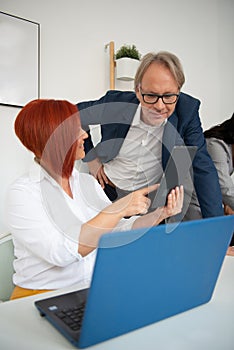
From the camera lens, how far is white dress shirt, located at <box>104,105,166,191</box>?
153 centimetres

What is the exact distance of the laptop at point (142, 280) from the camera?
1.77ft

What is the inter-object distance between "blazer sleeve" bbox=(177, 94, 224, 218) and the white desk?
84 cm

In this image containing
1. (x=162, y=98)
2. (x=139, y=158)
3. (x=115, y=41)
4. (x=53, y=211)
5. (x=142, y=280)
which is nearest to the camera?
(x=142, y=280)

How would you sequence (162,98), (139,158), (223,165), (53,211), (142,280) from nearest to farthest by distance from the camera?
(142,280)
(53,211)
(162,98)
(139,158)
(223,165)

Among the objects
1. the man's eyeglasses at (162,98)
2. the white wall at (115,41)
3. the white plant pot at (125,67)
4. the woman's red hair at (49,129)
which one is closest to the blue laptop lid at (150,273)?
the woman's red hair at (49,129)

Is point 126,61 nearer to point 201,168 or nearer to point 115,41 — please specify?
point 115,41

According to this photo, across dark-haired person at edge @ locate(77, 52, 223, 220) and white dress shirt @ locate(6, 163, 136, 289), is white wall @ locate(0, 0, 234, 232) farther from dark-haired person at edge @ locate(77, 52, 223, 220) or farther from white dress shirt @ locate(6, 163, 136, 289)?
white dress shirt @ locate(6, 163, 136, 289)

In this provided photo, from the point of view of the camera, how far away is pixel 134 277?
58 cm

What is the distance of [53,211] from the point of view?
104 cm

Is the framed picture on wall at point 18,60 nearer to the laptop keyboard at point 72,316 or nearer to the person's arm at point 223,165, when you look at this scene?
the person's arm at point 223,165

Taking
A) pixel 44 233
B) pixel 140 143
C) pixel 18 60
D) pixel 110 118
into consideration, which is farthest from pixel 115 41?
pixel 44 233

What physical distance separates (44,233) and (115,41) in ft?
5.65

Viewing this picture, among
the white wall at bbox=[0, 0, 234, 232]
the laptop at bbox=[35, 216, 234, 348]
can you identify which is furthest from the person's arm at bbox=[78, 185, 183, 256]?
the white wall at bbox=[0, 0, 234, 232]

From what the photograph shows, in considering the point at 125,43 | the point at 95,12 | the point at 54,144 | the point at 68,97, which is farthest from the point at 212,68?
the point at 54,144
